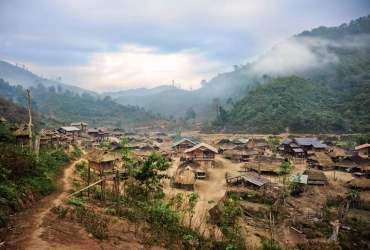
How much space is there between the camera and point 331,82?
100m

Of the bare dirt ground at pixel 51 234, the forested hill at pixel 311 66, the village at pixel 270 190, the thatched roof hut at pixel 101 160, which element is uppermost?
the forested hill at pixel 311 66

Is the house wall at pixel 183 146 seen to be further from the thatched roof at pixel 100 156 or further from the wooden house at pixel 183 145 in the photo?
the thatched roof at pixel 100 156

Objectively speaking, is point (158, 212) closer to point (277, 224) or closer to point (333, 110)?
point (277, 224)

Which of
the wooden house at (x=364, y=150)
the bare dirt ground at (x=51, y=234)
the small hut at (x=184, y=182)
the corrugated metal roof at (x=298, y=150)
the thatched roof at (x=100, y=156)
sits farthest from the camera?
the corrugated metal roof at (x=298, y=150)

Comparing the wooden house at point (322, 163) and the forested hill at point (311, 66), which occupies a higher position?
the forested hill at point (311, 66)

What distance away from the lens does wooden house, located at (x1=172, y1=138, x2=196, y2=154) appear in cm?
4450

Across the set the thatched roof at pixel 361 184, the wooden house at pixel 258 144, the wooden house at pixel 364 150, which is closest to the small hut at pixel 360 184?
the thatched roof at pixel 361 184

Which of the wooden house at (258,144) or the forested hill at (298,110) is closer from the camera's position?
the wooden house at (258,144)

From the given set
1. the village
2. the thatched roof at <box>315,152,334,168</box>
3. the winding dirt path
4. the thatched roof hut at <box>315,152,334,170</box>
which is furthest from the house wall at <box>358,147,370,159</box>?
the winding dirt path

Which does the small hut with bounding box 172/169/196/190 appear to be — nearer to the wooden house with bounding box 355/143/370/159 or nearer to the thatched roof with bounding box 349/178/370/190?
the thatched roof with bounding box 349/178/370/190

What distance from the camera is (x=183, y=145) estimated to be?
147 ft

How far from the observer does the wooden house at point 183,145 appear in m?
44.5

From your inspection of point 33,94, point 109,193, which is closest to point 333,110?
point 109,193

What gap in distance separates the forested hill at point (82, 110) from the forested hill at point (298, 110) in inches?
1603
